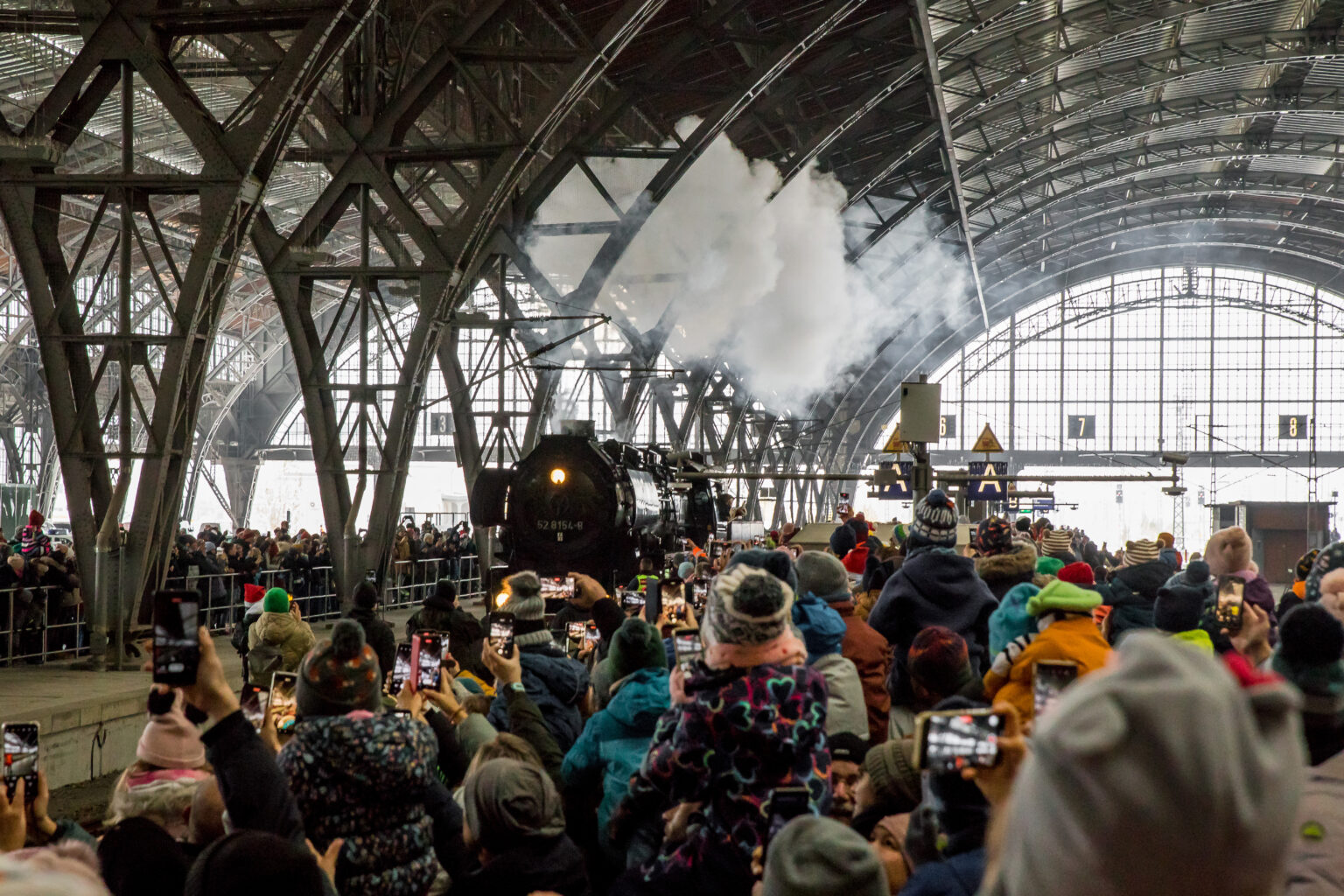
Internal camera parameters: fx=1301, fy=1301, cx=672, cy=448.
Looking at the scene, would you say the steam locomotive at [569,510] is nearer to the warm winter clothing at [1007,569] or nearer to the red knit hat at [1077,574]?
the warm winter clothing at [1007,569]

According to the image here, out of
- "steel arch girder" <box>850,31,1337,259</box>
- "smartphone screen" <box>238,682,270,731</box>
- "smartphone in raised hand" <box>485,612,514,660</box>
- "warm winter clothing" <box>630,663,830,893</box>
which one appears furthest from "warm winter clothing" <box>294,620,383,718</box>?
"steel arch girder" <box>850,31,1337,259</box>

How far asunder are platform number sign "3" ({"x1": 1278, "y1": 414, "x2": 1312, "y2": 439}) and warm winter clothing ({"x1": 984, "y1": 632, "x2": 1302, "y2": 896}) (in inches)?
1925

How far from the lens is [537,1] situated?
55.6 feet

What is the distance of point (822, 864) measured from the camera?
219cm

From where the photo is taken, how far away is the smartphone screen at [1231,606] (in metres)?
4.14

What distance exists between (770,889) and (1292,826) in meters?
1.18

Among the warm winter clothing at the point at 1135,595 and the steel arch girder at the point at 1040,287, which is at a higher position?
the steel arch girder at the point at 1040,287

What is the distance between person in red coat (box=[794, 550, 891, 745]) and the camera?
570 cm

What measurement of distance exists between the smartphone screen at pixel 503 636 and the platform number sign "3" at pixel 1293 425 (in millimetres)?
46330

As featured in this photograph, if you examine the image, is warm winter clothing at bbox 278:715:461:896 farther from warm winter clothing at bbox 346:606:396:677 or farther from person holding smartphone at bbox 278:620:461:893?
warm winter clothing at bbox 346:606:396:677

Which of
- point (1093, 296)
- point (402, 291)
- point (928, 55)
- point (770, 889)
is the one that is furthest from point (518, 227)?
point (1093, 296)

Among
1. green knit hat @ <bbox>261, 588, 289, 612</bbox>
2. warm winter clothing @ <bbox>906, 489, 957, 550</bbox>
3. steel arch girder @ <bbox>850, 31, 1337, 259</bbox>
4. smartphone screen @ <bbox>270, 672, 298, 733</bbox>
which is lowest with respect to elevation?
smartphone screen @ <bbox>270, 672, 298, 733</bbox>

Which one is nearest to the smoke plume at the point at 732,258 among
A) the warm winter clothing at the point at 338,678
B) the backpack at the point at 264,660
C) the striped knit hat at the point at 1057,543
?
the striped knit hat at the point at 1057,543

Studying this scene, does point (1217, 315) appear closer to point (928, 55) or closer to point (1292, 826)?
point (928, 55)
